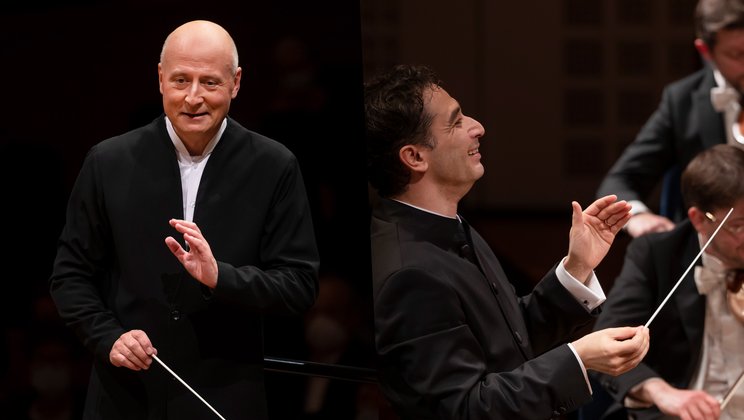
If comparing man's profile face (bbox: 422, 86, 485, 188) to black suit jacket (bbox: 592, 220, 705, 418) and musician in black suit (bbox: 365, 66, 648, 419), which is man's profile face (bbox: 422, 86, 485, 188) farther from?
black suit jacket (bbox: 592, 220, 705, 418)

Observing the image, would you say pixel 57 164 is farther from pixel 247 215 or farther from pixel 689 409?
pixel 689 409

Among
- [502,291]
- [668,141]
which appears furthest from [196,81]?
[668,141]

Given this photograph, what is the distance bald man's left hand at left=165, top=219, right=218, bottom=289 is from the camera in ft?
6.48

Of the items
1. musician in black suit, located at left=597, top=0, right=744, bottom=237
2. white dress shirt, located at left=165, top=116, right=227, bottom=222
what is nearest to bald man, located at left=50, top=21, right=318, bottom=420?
white dress shirt, located at left=165, top=116, right=227, bottom=222

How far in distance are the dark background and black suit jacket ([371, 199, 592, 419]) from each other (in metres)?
0.06

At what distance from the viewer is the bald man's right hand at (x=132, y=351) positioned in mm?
2023

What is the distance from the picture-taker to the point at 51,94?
2131 millimetres

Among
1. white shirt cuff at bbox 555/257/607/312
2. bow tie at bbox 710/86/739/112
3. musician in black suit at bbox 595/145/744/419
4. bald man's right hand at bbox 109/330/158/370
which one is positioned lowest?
musician in black suit at bbox 595/145/744/419

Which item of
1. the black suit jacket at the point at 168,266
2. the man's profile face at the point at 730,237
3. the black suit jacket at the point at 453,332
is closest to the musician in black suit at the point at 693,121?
the man's profile face at the point at 730,237

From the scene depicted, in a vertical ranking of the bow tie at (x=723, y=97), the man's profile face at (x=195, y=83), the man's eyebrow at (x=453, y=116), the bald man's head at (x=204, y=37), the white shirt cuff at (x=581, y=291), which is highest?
the bald man's head at (x=204, y=37)

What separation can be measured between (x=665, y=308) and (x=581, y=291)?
682mm

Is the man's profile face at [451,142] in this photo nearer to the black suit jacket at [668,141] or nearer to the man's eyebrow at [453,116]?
the man's eyebrow at [453,116]

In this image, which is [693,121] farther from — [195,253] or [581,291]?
[195,253]

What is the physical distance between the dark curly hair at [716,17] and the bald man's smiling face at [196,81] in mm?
1535
